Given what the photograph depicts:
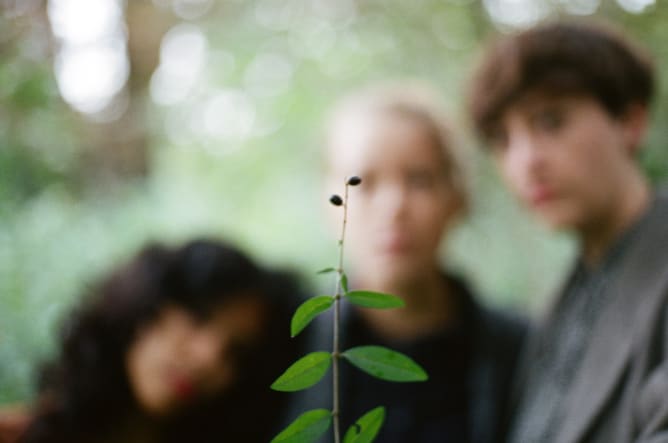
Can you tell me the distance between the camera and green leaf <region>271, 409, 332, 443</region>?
53 cm

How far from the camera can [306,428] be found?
54 centimetres

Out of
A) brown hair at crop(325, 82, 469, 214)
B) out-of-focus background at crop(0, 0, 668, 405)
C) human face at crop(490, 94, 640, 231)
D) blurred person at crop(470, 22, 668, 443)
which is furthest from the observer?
out-of-focus background at crop(0, 0, 668, 405)

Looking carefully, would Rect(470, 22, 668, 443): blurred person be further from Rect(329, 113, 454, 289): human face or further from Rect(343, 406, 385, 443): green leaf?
Rect(343, 406, 385, 443): green leaf

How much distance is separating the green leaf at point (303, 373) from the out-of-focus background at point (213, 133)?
1.44 m

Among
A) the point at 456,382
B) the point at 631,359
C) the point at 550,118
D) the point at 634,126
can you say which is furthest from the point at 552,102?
the point at 456,382

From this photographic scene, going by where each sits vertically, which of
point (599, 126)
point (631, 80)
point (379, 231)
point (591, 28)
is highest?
point (591, 28)

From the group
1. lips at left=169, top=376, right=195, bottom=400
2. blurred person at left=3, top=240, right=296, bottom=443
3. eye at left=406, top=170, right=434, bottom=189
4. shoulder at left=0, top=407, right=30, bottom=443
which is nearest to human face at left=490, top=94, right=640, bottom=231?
eye at left=406, top=170, right=434, bottom=189

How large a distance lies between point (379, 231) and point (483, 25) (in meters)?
1.87

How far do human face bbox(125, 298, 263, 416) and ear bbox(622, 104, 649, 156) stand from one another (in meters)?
1.01

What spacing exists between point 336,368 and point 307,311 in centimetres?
5

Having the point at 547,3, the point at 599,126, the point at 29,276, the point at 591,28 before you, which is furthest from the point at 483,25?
the point at 29,276

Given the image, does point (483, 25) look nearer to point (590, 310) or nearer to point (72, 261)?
point (590, 310)

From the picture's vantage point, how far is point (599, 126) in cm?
142

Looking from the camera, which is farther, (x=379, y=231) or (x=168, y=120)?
(x=168, y=120)
